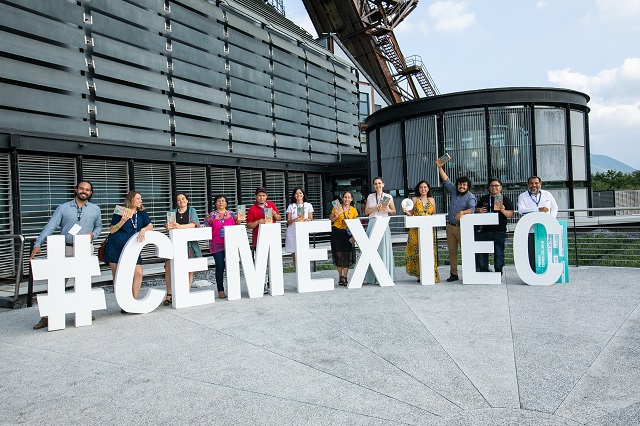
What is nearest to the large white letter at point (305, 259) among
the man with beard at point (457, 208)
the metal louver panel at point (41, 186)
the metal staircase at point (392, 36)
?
the man with beard at point (457, 208)

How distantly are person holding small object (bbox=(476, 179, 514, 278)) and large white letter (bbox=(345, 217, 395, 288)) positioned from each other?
1.85 meters

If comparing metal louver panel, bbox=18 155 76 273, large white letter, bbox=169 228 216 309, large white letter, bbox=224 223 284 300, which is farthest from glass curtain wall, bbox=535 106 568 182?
metal louver panel, bbox=18 155 76 273

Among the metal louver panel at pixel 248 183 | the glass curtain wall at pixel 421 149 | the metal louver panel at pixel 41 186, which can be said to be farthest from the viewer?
the metal louver panel at pixel 248 183

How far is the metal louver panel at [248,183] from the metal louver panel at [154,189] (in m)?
3.54

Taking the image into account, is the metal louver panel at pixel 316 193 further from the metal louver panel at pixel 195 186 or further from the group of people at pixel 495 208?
the group of people at pixel 495 208

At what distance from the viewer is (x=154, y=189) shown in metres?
14.7

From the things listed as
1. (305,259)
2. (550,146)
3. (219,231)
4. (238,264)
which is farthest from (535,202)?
(550,146)

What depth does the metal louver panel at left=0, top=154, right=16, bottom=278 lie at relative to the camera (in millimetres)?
10758

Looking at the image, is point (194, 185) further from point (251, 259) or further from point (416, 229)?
point (416, 229)

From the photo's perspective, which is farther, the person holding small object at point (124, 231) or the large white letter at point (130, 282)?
the person holding small object at point (124, 231)

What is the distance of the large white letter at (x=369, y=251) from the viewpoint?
26.9 ft

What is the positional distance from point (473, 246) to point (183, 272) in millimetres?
4878

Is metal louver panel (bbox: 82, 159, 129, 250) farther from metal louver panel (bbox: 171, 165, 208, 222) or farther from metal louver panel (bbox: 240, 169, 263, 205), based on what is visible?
metal louver panel (bbox: 240, 169, 263, 205)

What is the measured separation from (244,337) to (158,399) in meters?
1.73
